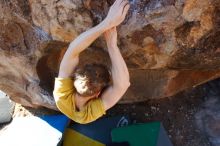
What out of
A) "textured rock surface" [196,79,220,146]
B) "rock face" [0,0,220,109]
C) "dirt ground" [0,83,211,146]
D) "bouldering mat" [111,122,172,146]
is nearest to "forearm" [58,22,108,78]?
"rock face" [0,0,220,109]

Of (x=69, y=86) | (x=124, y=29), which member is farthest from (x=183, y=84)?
(x=69, y=86)

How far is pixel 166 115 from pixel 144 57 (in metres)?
1.17

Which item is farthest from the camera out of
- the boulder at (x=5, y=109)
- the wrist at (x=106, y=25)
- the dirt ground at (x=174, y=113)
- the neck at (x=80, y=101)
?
the boulder at (x=5, y=109)

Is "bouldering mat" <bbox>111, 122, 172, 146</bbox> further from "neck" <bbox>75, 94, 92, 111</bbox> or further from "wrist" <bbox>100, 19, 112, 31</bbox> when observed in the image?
"wrist" <bbox>100, 19, 112, 31</bbox>

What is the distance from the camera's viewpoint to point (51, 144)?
13.1ft

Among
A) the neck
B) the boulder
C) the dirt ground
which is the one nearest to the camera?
the neck

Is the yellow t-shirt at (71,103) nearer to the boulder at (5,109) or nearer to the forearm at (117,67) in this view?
the forearm at (117,67)

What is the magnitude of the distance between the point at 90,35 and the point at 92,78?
0.25 m

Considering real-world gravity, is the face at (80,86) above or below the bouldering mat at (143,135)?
above

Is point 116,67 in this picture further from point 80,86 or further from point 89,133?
point 89,133

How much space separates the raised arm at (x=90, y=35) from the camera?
2682 mm

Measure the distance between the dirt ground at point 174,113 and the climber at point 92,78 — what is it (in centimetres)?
137

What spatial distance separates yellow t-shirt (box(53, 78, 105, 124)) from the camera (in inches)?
112

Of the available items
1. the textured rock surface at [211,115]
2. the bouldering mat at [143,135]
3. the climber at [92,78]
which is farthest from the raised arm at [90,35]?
the textured rock surface at [211,115]
